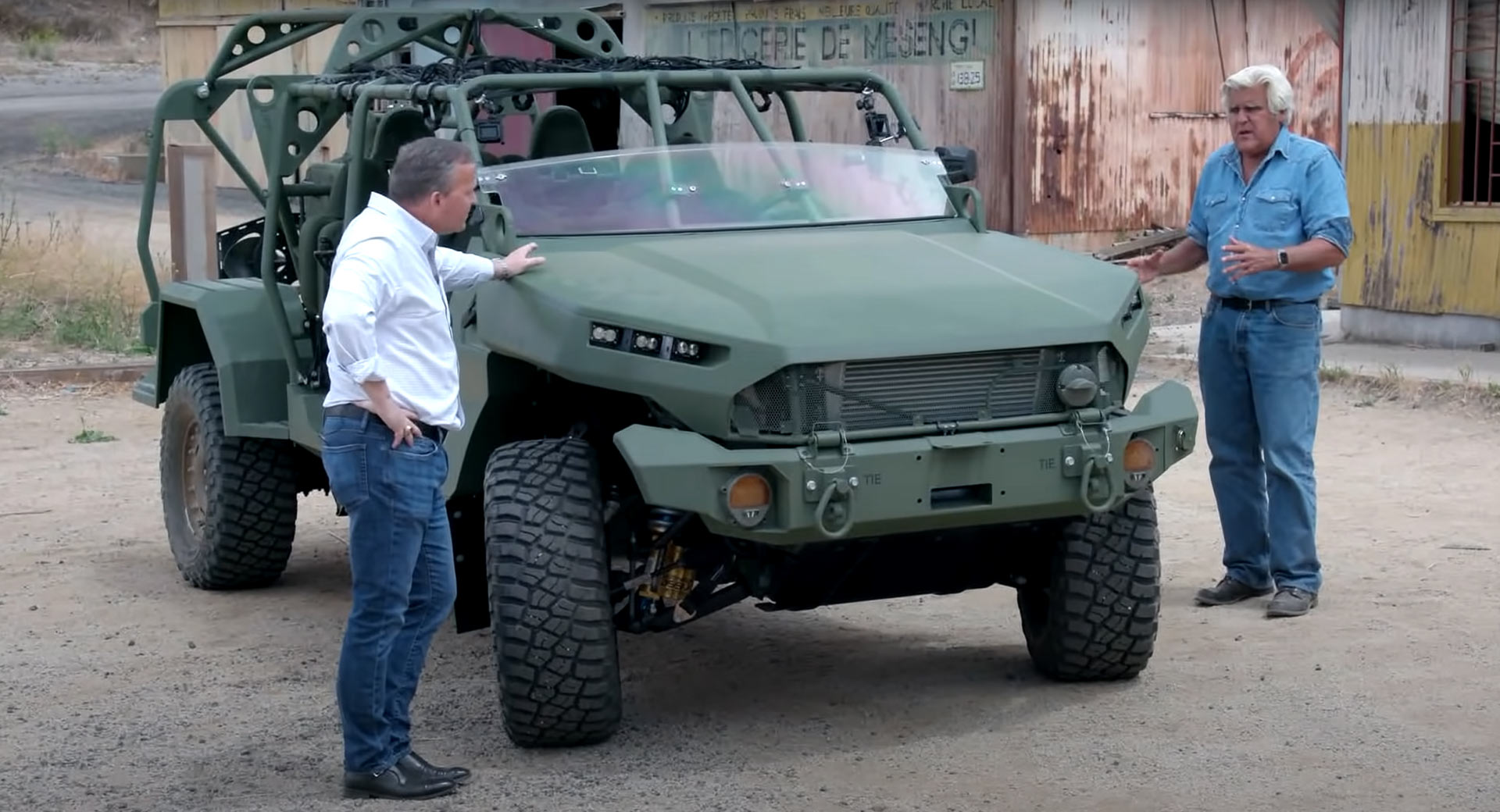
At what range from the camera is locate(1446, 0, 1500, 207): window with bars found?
13.0 metres

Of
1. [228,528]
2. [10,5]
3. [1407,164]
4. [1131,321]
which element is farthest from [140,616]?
[10,5]

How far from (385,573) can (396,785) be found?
552 millimetres

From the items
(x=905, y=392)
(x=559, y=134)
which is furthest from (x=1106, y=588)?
(x=559, y=134)

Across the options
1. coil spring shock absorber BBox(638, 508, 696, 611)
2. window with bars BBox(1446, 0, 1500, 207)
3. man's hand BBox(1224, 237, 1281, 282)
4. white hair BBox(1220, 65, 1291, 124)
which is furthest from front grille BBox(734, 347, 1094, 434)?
window with bars BBox(1446, 0, 1500, 207)

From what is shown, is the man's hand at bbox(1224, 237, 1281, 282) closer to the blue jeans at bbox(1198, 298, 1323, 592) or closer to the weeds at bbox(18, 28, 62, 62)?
the blue jeans at bbox(1198, 298, 1323, 592)

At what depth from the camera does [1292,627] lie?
6.90m

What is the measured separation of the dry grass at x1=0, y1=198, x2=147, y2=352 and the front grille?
9446 mm

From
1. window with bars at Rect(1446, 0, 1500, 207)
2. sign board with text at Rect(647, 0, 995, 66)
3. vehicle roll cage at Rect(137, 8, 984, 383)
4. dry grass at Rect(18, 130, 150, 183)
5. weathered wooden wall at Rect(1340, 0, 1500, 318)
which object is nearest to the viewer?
vehicle roll cage at Rect(137, 8, 984, 383)

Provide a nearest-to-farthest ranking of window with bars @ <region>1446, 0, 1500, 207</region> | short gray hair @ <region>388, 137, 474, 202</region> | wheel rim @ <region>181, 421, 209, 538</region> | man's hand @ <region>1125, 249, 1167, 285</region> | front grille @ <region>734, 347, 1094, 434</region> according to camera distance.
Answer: short gray hair @ <region>388, 137, 474, 202</region>, front grille @ <region>734, 347, 1094, 434</region>, man's hand @ <region>1125, 249, 1167, 285</region>, wheel rim @ <region>181, 421, 209, 538</region>, window with bars @ <region>1446, 0, 1500, 207</region>

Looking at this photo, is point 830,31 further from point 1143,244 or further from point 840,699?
point 840,699

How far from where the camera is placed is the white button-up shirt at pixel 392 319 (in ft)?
16.2

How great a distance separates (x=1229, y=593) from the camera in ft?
24.1

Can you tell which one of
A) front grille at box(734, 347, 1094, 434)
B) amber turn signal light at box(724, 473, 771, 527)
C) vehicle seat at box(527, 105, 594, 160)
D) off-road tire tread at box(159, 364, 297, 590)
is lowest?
off-road tire tread at box(159, 364, 297, 590)

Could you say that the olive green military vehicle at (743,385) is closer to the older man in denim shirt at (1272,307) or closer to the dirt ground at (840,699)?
the dirt ground at (840,699)
